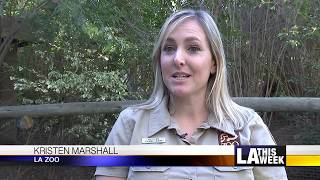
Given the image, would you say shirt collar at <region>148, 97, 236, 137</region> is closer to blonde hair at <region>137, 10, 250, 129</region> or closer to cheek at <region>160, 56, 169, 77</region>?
blonde hair at <region>137, 10, 250, 129</region>

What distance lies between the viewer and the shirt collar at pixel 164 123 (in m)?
1.81

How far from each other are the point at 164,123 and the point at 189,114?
0.41 feet

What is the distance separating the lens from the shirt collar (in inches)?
71.2

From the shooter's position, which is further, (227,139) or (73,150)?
(73,150)

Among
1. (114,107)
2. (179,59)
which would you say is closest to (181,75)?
(179,59)

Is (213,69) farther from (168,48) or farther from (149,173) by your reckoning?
(149,173)

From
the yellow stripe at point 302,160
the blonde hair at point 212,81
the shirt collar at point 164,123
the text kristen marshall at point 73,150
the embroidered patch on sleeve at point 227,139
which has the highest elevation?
the blonde hair at point 212,81

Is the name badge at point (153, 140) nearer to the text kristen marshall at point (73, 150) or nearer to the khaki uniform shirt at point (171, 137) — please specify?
the khaki uniform shirt at point (171, 137)

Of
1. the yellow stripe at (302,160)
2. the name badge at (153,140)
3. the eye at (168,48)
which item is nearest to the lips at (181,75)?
the eye at (168,48)

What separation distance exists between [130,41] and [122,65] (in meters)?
0.76

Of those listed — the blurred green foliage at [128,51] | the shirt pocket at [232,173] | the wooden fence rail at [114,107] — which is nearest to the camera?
the shirt pocket at [232,173]

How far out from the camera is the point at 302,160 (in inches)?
79.3

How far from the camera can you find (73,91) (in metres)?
5.64

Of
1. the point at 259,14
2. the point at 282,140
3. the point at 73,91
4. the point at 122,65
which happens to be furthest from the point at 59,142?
the point at 259,14
